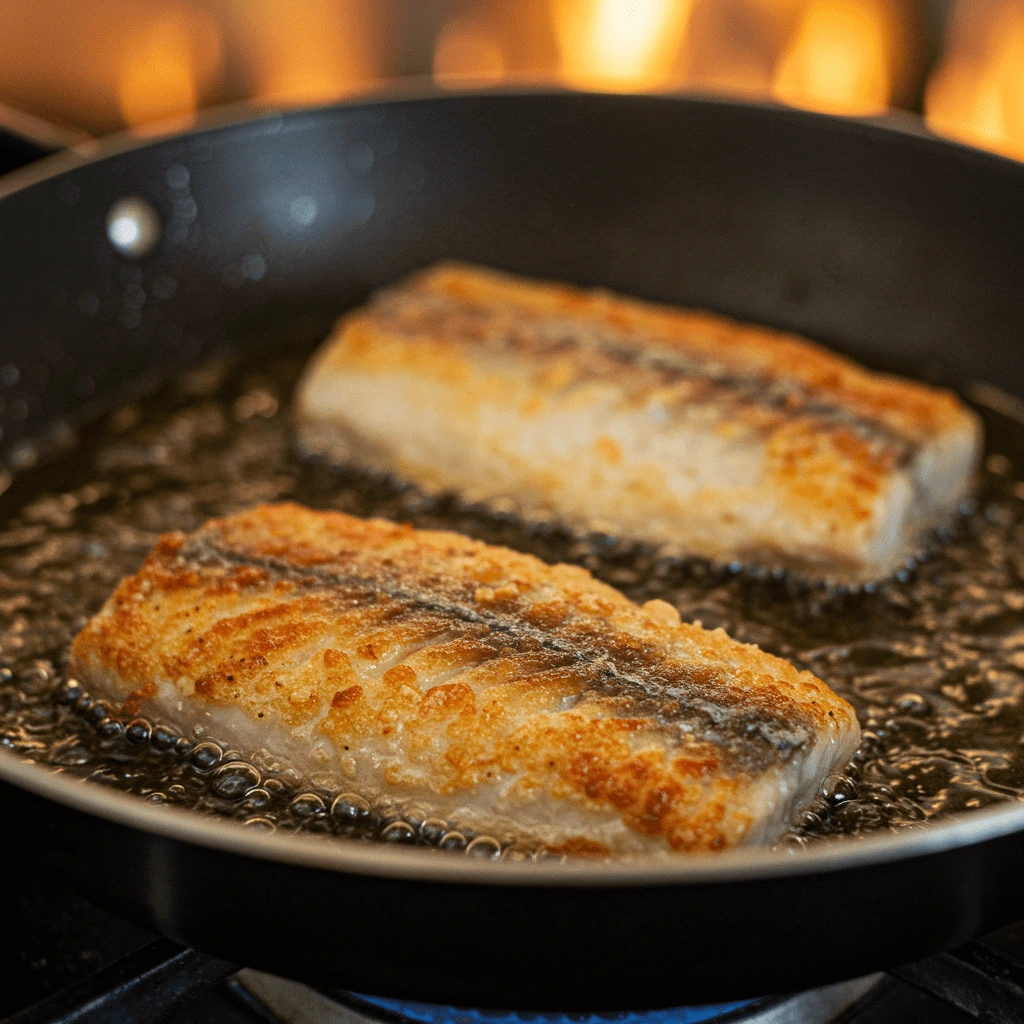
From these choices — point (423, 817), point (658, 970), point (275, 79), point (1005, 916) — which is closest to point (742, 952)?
point (658, 970)

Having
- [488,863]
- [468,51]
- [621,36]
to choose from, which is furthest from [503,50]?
[488,863]

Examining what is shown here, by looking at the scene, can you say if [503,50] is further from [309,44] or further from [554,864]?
[554,864]

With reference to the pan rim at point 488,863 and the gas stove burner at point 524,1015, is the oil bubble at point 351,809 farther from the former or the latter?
the pan rim at point 488,863

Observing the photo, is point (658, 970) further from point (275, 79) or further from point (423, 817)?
point (275, 79)

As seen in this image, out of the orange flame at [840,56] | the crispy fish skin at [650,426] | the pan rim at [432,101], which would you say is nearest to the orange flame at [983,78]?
the orange flame at [840,56]

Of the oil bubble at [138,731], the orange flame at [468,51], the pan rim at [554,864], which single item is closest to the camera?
the pan rim at [554,864]

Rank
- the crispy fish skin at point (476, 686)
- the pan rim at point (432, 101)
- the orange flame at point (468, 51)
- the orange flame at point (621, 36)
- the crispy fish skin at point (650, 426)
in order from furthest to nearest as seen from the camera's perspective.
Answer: the orange flame at point (468, 51) < the orange flame at point (621, 36) < the pan rim at point (432, 101) < the crispy fish skin at point (650, 426) < the crispy fish skin at point (476, 686)

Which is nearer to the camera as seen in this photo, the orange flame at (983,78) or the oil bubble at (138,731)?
the oil bubble at (138,731)
